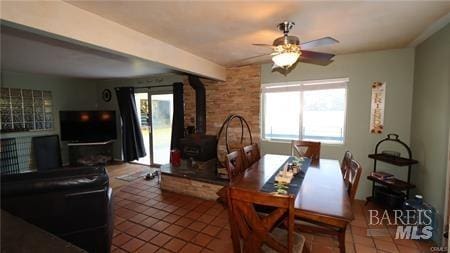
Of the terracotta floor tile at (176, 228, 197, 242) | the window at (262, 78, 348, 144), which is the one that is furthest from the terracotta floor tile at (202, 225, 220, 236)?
the window at (262, 78, 348, 144)

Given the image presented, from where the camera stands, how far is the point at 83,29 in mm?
1701

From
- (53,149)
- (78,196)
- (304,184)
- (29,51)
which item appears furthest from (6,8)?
(53,149)

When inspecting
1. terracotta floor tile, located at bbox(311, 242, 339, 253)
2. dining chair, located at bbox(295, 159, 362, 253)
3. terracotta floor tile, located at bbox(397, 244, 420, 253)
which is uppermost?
dining chair, located at bbox(295, 159, 362, 253)

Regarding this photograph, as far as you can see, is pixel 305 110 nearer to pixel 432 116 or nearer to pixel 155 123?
pixel 432 116

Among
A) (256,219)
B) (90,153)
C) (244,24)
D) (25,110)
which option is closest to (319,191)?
(256,219)

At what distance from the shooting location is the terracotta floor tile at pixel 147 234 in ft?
7.43

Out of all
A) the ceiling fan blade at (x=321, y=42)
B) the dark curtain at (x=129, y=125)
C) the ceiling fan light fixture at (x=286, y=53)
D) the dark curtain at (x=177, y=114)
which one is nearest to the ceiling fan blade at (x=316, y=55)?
the ceiling fan blade at (x=321, y=42)

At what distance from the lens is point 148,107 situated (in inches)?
200

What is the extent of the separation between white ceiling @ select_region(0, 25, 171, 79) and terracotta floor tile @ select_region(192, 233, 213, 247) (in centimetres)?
202

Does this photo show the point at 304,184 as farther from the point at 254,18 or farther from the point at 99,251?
the point at 99,251

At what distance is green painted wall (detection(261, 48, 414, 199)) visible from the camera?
9.48 ft

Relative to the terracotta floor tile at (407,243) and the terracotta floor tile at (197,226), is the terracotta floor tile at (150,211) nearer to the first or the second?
the terracotta floor tile at (197,226)

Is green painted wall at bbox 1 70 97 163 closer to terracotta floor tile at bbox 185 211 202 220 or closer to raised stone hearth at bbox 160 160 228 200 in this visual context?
raised stone hearth at bbox 160 160 228 200

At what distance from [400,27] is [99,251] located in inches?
142
